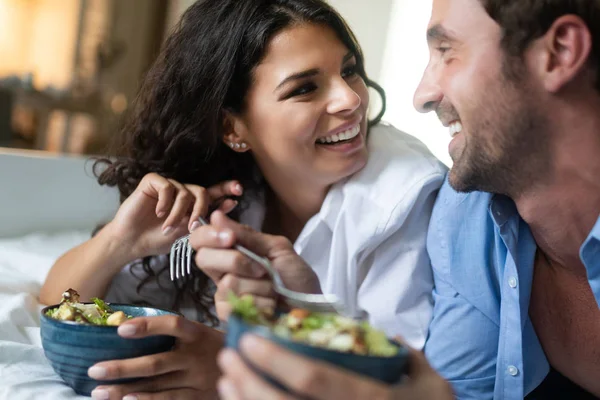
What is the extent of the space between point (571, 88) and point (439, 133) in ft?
6.30

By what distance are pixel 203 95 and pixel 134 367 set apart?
0.76m

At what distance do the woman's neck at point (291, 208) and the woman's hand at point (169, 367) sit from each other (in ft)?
1.70

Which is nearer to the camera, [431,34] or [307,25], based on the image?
[431,34]

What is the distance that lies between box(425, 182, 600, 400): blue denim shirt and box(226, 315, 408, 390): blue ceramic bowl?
585 millimetres

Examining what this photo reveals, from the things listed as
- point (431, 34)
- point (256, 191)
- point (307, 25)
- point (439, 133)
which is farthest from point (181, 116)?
point (439, 133)

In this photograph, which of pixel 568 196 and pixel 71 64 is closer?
pixel 568 196

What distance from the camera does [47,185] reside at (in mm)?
2170

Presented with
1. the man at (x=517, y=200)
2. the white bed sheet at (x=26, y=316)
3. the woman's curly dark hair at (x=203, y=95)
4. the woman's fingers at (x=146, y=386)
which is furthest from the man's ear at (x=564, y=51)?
the white bed sheet at (x=26, y=316)

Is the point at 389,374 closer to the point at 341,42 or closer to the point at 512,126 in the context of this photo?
the point at 512,126

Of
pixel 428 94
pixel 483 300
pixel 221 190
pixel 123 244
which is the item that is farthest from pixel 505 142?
pixel 123 244

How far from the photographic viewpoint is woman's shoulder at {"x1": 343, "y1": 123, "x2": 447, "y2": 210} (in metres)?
1.32

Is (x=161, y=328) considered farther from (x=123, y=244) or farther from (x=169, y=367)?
(x=123, y=244)

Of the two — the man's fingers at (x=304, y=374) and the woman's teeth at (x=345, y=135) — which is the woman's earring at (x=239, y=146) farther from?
the man's fingers at (x=304, y=374)

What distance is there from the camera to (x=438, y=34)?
110 cm
